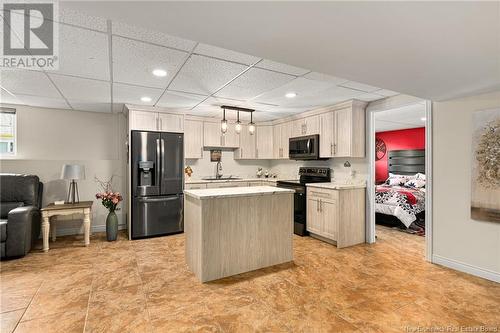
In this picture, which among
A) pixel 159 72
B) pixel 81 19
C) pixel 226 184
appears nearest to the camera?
pixel 81 19

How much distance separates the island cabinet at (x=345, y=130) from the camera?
412 centimetres

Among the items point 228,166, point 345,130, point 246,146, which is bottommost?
point 228,166

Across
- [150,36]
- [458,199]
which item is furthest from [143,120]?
[458,199]

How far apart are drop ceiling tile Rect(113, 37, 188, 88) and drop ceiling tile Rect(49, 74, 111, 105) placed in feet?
1.35

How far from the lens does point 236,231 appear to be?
2982 millimetres

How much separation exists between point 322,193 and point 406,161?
181 inches

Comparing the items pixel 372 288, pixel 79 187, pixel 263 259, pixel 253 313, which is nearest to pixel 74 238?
pixel 79 187

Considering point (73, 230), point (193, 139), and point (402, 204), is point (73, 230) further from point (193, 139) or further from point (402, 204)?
point (402, 204)

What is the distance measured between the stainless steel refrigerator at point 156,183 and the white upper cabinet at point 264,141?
6.51 ft

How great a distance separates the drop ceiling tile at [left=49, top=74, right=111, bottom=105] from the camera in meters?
3.09

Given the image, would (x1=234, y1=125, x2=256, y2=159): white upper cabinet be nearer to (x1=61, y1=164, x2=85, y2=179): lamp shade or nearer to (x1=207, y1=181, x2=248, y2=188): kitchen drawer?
(x1=207, y1=181, x2=248, y2=188): kitchen drawer

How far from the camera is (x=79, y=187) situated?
15.9ft

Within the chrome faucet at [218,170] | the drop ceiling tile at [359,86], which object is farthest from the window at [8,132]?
the drop ceiling tile at [359,86]

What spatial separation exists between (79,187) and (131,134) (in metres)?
1.63
